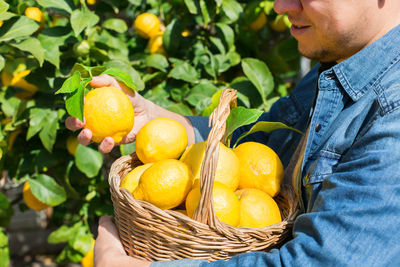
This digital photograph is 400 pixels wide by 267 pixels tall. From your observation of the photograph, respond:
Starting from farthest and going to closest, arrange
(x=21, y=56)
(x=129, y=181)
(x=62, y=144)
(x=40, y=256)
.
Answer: (x=40, y=256) < (x=62, y=144) < (x=21, y=56) < (x=129, y=181)

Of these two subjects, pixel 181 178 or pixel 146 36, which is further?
pixel 146 36

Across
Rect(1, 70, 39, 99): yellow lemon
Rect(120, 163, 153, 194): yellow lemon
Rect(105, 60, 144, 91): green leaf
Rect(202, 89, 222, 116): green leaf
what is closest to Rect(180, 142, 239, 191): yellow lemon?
Rect(120, 163, 153, 194): yellow lemon

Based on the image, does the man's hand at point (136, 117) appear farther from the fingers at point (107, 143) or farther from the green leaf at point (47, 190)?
the green leaf at point (47, 190)

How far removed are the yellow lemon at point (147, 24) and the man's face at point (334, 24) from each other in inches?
28.7


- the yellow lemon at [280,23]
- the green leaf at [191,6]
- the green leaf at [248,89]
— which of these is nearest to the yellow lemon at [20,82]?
the green leaf at [191,6]

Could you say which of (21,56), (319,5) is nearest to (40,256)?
(21,56)

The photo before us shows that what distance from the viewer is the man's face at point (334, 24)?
77cm

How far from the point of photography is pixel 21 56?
51.5 inches

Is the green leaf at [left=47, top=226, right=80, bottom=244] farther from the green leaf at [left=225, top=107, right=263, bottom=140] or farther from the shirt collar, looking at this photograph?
the shirt collar

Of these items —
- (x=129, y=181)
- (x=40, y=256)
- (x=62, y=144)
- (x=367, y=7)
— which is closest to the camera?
(x=367, y=7)

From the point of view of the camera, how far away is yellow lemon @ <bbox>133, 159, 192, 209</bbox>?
0.77 metres

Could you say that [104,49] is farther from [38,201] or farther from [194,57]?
[38,201]

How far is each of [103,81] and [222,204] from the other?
17.2 inches

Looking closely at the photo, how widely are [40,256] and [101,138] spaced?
173 cm
